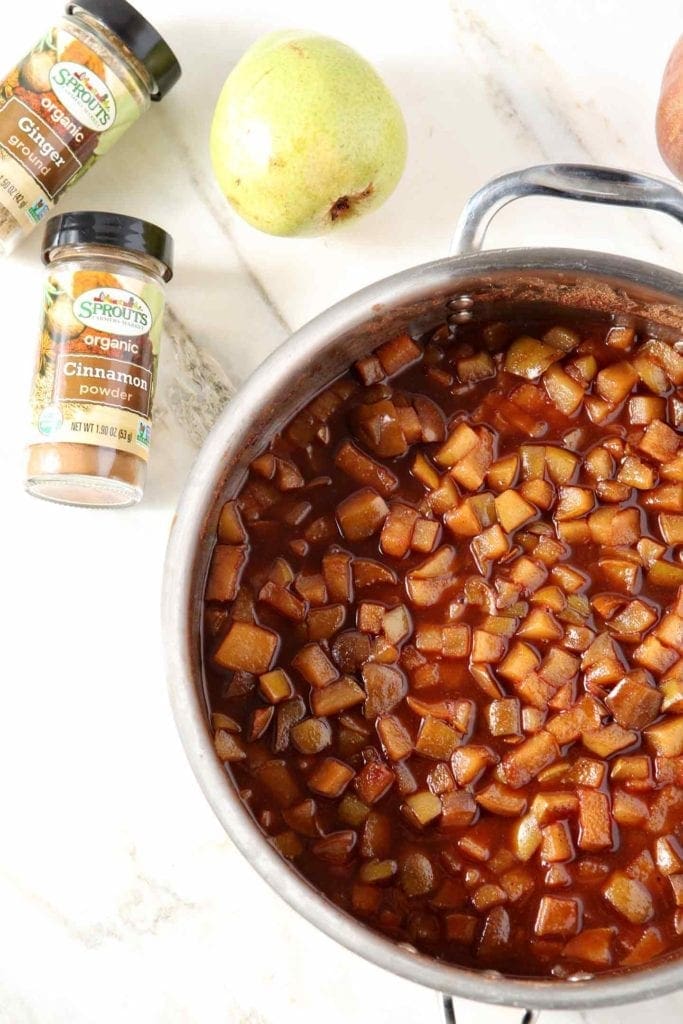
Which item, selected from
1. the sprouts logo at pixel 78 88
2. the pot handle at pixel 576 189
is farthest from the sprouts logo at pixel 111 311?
the pot handle at pixel 576 189

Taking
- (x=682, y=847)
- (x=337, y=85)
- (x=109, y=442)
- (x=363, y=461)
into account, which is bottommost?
(x=682, y=847)

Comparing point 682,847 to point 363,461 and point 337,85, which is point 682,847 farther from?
point 337,85

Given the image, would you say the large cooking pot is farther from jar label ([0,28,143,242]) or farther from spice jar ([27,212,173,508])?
jar label ([0,28,143,242])

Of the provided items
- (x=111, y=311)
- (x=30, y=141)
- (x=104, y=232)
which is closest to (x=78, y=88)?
(x=30, y=141)

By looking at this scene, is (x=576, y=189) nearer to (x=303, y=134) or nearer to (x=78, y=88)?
(x=303, y=134)

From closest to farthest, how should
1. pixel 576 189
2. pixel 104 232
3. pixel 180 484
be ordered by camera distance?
1. pixel 576 189
2. pixel 104 232
3. pixel 180 484

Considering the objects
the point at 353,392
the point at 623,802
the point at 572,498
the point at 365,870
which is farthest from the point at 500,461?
the point at 365,870

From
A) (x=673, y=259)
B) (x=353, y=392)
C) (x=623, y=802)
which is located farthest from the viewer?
(x=673, y=259)
